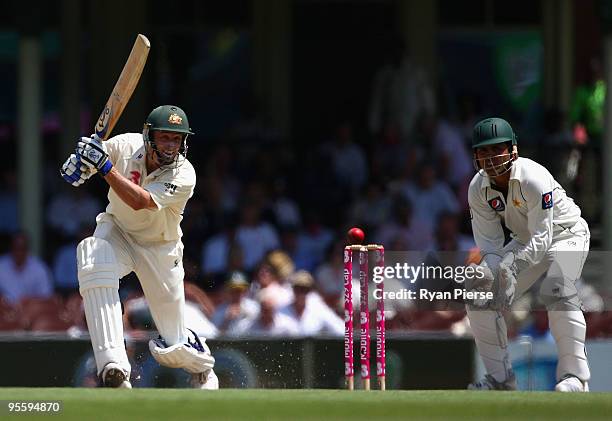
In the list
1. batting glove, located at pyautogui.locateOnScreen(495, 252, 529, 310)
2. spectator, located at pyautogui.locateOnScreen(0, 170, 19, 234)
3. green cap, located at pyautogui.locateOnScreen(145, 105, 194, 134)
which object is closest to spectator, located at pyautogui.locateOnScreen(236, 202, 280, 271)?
spectator, located at pyautogui.locateOnScreen(0, 170, 19, 234)

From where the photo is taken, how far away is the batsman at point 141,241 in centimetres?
730

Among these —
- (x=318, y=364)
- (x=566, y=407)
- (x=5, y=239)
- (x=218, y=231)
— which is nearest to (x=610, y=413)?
(x=566, y=407)

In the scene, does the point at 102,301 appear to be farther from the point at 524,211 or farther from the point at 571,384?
the point at 571,384

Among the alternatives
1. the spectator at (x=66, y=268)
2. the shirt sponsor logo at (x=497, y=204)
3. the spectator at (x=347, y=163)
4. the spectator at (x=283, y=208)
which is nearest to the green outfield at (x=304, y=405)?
the shirt sponsor logo at (x=497, y=204)

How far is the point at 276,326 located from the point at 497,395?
3.91 meters

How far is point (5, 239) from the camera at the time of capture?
12852 millimetres

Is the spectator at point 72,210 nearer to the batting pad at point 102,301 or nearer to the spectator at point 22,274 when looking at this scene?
the spectator at point 22,274

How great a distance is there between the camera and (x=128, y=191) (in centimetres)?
730

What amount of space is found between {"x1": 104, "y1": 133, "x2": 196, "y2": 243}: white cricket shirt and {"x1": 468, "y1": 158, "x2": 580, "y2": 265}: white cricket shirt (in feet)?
4.79

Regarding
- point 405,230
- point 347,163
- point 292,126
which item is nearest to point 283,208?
point 347,163

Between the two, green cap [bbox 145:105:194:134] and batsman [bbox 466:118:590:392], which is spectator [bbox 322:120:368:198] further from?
green cap [bbox 145:105:194:134]

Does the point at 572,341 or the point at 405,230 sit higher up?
the point at 405,230

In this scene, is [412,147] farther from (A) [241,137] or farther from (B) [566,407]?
(B) [566,407]

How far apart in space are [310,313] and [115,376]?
3412 mm
